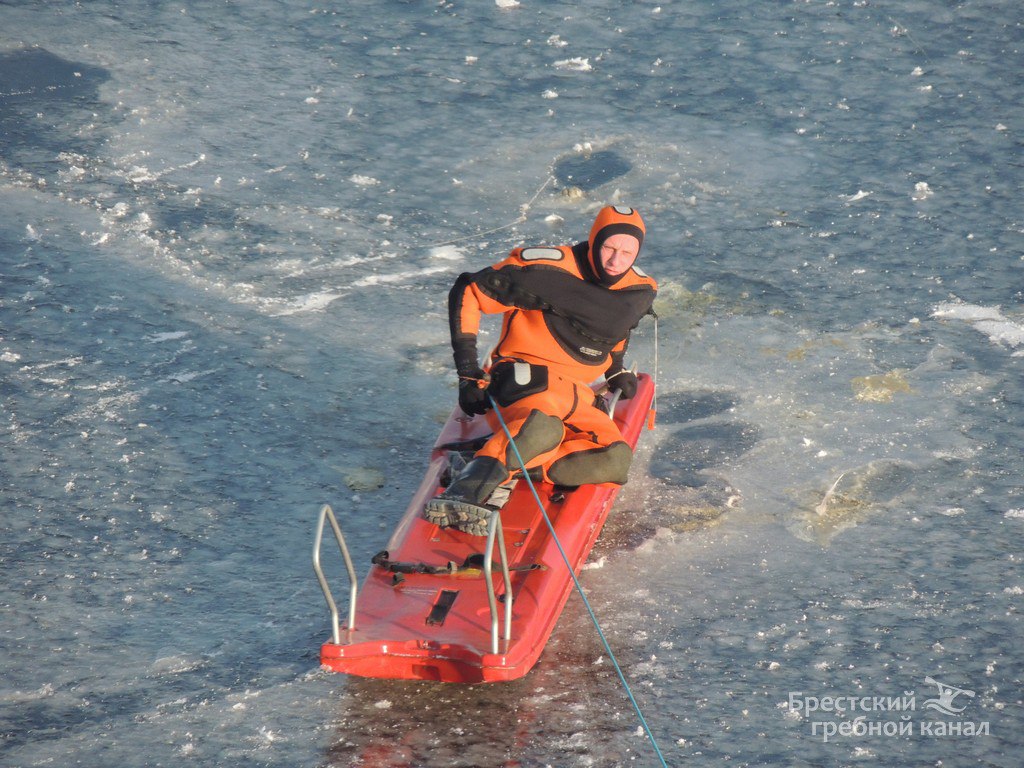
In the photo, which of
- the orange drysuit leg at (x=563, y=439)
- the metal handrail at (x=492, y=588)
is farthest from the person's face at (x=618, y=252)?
the metal handrail at (x=492, y=588)

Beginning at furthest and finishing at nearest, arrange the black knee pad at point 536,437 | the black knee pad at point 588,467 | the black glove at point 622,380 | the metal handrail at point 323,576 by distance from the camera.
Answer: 1. the black glove at point 622,380
2. the black knee pad at point 588,467
3. the black knee pad at point 536,437
4. the metal handrail at point 323,576

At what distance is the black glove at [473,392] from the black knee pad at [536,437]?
375 millimetres

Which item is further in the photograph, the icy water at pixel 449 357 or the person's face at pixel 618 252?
the person's face at pixel 618 252

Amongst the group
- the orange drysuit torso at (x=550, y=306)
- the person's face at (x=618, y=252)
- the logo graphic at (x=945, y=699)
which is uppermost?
the person's face at (x=618, y=252)

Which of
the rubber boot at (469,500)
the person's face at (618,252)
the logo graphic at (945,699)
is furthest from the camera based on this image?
the person's face at (618,252)

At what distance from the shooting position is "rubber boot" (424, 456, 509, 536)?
5.25 metres

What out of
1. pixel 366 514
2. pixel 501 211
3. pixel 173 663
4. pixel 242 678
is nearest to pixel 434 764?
pixel 242 678

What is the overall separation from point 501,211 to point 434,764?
5301 mm

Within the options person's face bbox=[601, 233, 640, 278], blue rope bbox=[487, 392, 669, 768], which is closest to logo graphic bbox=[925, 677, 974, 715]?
blue rope bbox=[487, 392, 669, 768]

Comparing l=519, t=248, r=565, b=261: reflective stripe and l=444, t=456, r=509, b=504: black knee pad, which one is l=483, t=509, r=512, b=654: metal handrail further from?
l=519, t=248, r=565, b=261: reflective stripe

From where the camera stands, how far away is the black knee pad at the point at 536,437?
18.0 ft

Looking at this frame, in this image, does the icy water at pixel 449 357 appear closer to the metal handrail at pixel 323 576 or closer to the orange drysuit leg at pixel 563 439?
the metal handrail at pixel 323 576

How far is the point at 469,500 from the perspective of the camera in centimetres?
529

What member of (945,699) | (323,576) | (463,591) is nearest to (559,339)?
(463,591)
